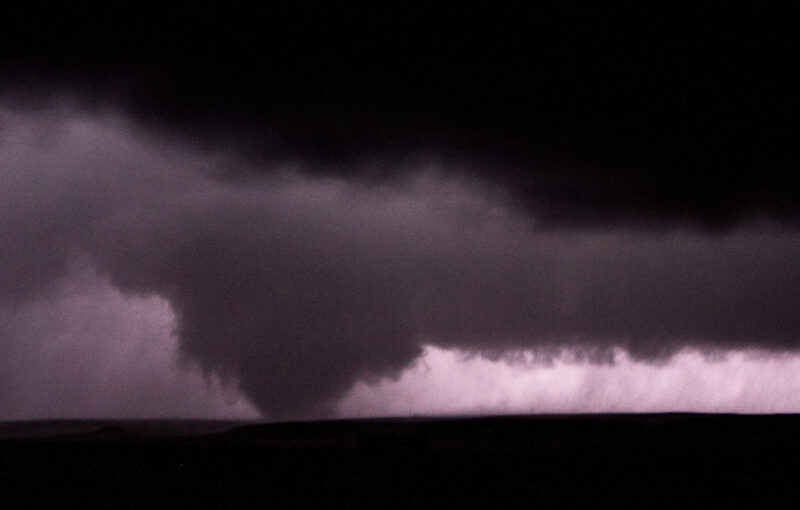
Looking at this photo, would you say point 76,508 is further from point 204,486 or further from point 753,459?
point 753,459

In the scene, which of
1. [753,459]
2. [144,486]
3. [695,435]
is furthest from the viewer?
[695,435]

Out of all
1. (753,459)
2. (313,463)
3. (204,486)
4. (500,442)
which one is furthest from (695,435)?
(204,486)

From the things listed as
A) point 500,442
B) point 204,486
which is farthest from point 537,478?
point 500,442

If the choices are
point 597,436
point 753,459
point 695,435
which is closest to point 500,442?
point 597,436

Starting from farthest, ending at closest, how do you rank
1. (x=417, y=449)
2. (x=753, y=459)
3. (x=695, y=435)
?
1. (x=695, y=435)
2. (x=753, y=459)
3. (x=417, y=449)

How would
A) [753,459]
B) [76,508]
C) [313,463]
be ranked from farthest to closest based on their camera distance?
[753,459] → [313,463] → [76,508]

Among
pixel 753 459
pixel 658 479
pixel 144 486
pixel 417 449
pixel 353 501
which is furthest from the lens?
pixel 753 459

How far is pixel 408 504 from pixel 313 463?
31845mm

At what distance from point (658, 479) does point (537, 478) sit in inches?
324

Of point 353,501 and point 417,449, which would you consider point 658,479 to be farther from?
point 353,501

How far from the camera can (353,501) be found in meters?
48.8

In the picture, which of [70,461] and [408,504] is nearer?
[408,504]

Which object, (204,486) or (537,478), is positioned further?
(537,478)

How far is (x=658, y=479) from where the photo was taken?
63.7 metres
